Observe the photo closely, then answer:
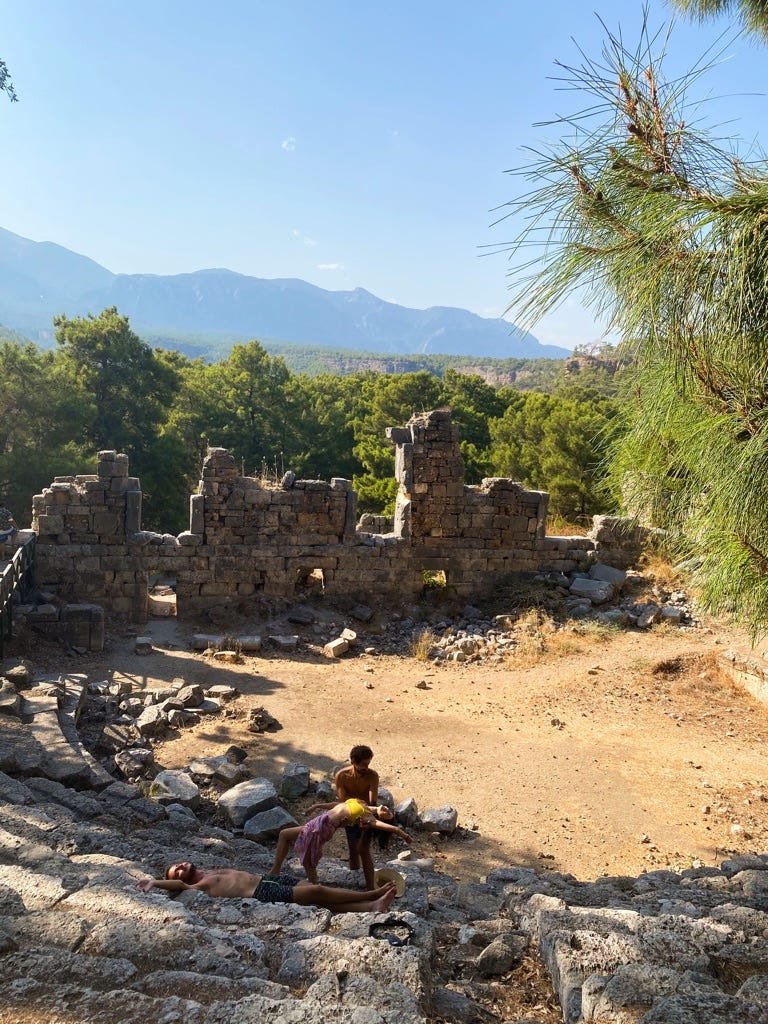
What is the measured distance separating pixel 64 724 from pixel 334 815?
3.63m

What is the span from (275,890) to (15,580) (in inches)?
286

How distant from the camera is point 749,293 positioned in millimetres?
3197

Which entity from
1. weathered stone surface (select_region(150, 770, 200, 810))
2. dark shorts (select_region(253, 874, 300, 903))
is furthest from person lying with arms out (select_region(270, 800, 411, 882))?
weathered stone surface (select_region(150, 770, 200, 810))

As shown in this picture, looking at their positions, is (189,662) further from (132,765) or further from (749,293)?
(749,293)

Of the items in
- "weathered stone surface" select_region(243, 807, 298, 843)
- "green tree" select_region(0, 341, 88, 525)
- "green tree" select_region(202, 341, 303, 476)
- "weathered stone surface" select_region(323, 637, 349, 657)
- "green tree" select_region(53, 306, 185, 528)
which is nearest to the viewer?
"weathered stone surface" select_region(243, 807, 298, 843)

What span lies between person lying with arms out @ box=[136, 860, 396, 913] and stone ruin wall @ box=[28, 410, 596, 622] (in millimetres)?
7794

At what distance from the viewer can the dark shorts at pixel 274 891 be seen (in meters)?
4.03

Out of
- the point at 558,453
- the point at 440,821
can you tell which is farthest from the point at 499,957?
the point at 558,453

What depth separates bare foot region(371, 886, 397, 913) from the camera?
4078 mm

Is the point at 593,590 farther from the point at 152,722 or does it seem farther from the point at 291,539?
the point at 152,722

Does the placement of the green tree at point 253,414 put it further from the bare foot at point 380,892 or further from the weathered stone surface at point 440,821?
the bare foot at point 380,892

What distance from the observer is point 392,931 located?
3328 millimetres

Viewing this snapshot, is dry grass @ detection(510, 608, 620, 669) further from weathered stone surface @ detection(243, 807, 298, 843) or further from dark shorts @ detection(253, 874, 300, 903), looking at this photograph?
dark shorts @ detection(253, 874, 300, 903)

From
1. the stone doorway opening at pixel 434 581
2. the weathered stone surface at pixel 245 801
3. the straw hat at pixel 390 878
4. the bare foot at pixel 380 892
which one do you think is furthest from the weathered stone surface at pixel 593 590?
the bare foot at pixel 380 892
